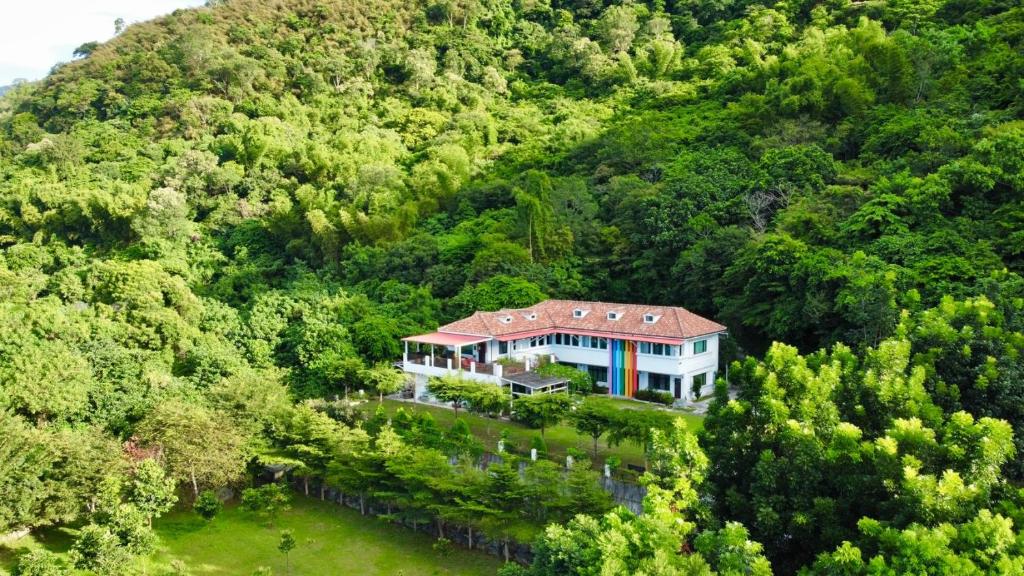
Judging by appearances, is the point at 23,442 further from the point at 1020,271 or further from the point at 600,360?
the point at 1020,271

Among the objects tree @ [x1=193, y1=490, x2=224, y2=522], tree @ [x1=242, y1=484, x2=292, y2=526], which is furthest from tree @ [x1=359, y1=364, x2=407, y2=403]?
tree @ [x1=193, y1=490, x2=224, y2=522]

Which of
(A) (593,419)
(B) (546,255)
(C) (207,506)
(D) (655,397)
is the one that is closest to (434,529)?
(A) (593,419)

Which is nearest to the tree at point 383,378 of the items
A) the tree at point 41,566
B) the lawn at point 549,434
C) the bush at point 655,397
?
the lawn at point 549,434

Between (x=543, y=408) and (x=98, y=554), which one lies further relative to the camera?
(x=543, y=408)

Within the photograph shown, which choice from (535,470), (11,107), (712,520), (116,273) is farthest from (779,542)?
(11,107)

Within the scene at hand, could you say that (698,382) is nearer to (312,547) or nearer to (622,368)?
(622,368)

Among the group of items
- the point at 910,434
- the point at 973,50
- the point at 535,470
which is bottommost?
the point at 535,470
